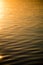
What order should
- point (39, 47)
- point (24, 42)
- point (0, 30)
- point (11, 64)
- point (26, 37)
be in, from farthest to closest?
1. point (0, 30)
2. point (26, 37)
3. point (24, 42)
4. point (39, 47)
5. point (11, 64)

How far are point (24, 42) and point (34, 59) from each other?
1.80 ft

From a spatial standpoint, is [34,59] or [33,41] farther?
[33,41]

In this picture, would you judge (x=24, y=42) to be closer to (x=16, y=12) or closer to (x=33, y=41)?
(x=33, y=41)

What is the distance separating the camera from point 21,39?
2.85 meters

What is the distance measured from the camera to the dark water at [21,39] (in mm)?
2217

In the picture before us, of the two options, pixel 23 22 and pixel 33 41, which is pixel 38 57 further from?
pixel 23 22

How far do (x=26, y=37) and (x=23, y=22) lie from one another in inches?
36.3

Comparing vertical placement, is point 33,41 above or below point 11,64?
above

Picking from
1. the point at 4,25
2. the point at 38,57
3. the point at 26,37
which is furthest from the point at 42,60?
→ the point at 4,25

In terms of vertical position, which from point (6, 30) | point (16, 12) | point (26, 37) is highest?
point (16, 12)

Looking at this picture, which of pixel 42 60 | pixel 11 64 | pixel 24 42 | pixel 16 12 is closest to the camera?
pixel 11 64

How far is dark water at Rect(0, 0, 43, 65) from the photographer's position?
2.22 metres

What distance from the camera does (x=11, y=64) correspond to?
2064 mm

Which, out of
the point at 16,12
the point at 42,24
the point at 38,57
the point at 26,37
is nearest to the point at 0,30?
the point at 26,37
